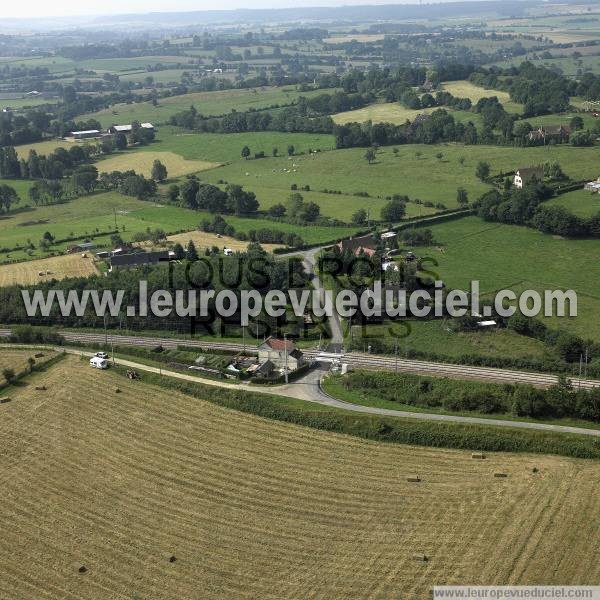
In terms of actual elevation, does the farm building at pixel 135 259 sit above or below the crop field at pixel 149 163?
below

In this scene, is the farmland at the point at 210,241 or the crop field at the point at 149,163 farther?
the crop field at the point at 149,163

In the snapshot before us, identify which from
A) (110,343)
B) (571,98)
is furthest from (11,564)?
(571,98)

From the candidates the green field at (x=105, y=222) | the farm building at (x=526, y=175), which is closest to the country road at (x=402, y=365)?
the green field at (x=105, y=222)

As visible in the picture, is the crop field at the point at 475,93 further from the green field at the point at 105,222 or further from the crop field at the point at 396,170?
the green field at the point at 105,222

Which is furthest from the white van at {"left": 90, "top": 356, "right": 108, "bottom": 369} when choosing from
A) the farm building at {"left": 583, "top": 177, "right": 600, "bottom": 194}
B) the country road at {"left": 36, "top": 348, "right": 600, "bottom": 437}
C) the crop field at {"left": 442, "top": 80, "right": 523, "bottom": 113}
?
the crop field at {"left": 442, "top": 80, "right": 523, "bottom": 113}

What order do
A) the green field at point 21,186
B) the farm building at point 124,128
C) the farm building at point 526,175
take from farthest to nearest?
the farm building at point 124,128, the green field at point 21,186, the farm building at point 526,175

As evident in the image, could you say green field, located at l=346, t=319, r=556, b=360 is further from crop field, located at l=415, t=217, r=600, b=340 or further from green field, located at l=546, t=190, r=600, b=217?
green field, located at l=546, t=190, r=600, b=217
